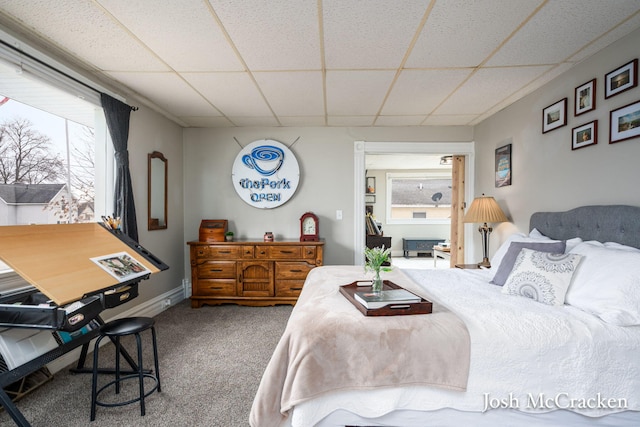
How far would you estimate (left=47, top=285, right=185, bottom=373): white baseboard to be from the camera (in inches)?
90.5

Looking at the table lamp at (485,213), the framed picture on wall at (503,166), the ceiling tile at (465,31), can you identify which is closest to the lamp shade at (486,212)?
the table lamp at (485,213)

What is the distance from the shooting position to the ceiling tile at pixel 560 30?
1772mm

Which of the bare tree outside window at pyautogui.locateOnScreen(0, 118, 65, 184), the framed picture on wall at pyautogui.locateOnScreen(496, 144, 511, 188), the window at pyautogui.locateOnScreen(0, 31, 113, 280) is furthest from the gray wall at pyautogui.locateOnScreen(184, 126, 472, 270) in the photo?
the bare tree outside window at pyautogui.locateOnScreen(0, 118, 65, 184)

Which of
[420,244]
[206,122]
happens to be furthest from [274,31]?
[420,244]

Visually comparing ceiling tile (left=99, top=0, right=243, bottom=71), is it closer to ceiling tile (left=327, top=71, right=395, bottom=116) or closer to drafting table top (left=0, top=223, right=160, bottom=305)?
ceiling tile (left=327, top=71, right=395, bottom=116)

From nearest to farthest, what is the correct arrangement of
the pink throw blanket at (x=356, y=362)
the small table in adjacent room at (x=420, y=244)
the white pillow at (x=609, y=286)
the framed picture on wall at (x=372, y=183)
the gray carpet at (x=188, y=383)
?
the pink throw blanket at (x=356, y=362)
the white pillow at (x=609, y=286)
the gray carpet at (x=188, y=383)
the small table in adjacent room at (x=420, y=244)
the framed picture on wall at (x=372, y=183)

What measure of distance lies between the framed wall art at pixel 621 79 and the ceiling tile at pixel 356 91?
1.52m

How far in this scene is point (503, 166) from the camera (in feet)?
11.4

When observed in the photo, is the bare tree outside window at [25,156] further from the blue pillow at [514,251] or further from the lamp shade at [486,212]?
the lamp shade at [486,212]

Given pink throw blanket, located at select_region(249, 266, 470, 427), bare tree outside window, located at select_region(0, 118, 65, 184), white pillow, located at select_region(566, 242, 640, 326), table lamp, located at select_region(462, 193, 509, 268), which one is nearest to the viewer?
pink throw blanket, located at select_region(249, 266, 470, 427)

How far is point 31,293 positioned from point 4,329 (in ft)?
1.12

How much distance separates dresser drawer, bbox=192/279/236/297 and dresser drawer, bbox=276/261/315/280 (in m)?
0.59

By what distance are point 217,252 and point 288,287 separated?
3.24ft

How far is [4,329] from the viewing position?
161 cm
